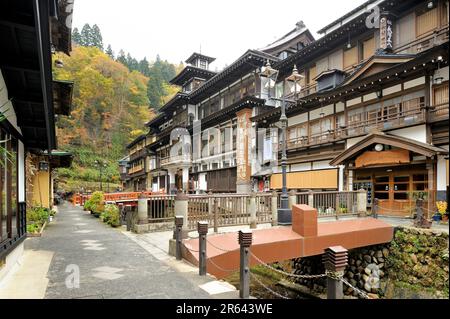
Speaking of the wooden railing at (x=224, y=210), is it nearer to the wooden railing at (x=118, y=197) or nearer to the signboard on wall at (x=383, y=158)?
the signboard on wall at (x=383, y=158)

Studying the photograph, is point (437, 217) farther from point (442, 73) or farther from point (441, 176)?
point (442, 73)

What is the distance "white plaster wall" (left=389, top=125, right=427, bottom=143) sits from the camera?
44.2 feet

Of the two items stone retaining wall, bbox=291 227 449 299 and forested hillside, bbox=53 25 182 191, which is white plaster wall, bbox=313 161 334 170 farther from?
forested hillside, bbox=53 25 182 191

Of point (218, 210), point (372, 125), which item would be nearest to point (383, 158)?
point (372, 125)

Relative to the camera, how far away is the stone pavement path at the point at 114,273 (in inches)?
213

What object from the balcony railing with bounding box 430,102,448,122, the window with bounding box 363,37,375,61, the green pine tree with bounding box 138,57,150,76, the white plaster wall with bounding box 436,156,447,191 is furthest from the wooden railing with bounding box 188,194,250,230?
the green pine tree with bounding box 138,57,150,76

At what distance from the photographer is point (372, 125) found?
1675 cm

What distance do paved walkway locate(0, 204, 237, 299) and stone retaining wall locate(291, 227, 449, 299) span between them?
6959 mm

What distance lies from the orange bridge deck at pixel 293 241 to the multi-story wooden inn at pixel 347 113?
3792 millimetres

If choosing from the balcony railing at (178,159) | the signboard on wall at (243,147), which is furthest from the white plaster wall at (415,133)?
the balcony railing at (178,159)

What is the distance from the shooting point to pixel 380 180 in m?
17.0

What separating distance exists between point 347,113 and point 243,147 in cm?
979

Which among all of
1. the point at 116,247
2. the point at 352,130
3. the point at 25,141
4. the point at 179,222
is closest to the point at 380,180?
the point at 352,130
